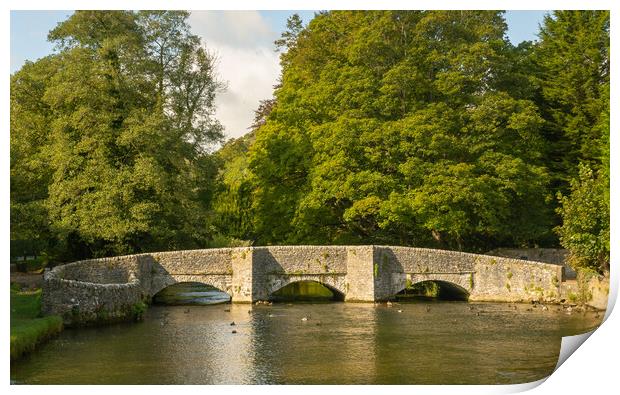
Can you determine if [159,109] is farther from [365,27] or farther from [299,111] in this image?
[365,27]

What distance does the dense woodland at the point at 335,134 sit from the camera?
127 ft

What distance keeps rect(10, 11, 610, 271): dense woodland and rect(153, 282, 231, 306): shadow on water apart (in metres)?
3.07

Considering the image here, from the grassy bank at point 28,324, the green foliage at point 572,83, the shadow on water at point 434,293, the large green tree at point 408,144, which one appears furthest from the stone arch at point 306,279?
the green foliage at point 572,83

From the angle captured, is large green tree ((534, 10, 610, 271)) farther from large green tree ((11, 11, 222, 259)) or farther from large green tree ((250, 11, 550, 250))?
large green tree ((11, 11, 222, 259))

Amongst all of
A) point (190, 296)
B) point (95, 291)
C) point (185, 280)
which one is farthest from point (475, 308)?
point (95, 291)

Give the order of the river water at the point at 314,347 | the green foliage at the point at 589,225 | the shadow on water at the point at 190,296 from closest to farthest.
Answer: the river water at the point at 314,347
the green foliage at the point at 589,225
the shadow on water at the point at 190,296

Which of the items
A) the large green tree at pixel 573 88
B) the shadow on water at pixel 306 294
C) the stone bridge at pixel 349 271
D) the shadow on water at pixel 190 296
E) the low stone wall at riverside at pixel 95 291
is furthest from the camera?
the large green tree at pixel 573 88

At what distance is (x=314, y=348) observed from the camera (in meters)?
25.5

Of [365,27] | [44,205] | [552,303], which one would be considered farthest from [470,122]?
[44,205]

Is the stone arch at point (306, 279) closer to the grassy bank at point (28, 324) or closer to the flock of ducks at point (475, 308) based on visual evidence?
the flock of ducks at point (475, 308)

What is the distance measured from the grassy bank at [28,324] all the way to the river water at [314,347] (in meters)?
0.40

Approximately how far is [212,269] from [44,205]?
28.9 feet

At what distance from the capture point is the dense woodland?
38.7m

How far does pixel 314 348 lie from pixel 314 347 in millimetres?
188
